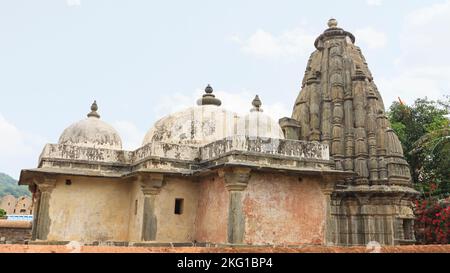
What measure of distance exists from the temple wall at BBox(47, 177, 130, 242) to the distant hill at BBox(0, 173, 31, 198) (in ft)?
361

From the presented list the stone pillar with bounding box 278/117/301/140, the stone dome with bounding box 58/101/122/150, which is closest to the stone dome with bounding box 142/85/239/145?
the stone dome with bounding box 58/101/122/150

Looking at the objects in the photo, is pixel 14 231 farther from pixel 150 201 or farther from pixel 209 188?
pixel 209 188

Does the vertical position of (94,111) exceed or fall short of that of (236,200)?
it exceeds it

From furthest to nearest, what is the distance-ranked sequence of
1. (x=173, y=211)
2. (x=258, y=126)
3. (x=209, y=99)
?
(x=209, y=99) → (x=258, y=126) → (x=173, y=211)

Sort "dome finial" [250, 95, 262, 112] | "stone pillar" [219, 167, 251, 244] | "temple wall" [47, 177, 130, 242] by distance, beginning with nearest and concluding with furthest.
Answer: "stone pillar" [219, 167, 251, 244]
"temple wall" [47, 177, 130, 242]
"dome finial" [250, 95, 262, 112]

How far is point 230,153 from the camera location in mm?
12414

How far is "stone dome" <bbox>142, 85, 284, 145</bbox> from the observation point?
48.3 ft

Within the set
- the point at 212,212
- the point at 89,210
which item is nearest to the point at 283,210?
the point at 212,212

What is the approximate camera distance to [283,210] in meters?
12.7

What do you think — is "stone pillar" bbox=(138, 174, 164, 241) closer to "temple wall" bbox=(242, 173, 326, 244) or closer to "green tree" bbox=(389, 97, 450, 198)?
"temple wall" bbox=(242, 173, 326, 244)

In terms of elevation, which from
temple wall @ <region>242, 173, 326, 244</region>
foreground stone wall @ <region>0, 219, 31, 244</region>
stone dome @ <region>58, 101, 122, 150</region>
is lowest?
foreground stone wall @ <region>0, 219, 31, 244</region>

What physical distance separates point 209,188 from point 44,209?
5.09m

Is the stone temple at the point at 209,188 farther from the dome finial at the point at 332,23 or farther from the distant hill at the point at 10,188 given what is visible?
the distant hill at the point at 10,188

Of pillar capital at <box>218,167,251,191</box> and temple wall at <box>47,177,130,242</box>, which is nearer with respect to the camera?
pillar capital at <box>218,167,251,191</box>
